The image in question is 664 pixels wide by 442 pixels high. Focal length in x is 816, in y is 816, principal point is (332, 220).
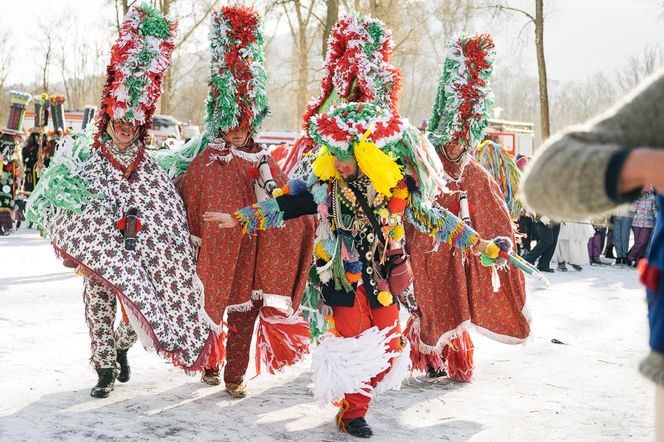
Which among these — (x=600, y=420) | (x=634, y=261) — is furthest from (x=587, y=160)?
(x=634, y=261)

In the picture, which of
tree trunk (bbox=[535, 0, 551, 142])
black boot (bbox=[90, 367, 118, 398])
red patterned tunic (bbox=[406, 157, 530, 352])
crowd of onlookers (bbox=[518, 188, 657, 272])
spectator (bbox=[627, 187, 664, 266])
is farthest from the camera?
tree trunk (bbox=[535, 0, 551, 142])

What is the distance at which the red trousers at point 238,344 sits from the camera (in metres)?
5.36

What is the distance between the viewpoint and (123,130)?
17.1 feet

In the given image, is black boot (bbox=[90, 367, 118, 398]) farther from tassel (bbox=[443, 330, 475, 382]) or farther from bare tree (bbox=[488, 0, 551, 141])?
bare tree (bbox=[488, 0, 551, 141])

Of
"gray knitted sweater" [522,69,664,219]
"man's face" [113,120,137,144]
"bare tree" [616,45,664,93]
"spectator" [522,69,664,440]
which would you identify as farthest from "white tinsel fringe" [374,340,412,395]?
"bare tree" [616,45,664,93]

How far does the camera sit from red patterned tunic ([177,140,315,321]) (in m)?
5.31

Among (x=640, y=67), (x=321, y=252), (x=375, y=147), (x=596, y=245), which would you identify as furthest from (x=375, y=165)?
(x=640, y=67)

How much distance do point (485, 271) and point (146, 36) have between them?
113 inches

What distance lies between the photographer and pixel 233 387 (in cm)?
533

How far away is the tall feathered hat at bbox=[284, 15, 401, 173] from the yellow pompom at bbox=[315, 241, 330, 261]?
1.26 m

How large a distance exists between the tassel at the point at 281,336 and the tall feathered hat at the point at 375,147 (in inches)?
46.6

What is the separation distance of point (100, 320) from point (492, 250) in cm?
241

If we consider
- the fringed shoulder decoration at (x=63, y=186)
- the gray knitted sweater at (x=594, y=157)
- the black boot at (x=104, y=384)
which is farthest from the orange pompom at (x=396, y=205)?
the gray knitted sweater at (x=594, y=157)

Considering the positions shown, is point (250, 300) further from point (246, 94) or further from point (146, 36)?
point (146, 36)
